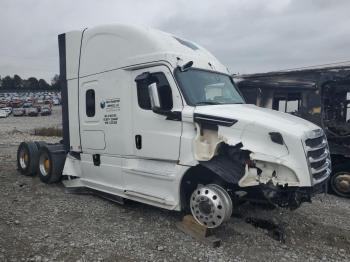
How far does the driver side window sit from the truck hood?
0.52 meters

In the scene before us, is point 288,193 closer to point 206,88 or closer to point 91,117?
point 206,88

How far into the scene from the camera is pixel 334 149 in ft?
26.2

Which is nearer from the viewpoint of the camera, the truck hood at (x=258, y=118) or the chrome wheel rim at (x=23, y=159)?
the truck hood at (x=258, y=118)

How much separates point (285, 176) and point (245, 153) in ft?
2.05

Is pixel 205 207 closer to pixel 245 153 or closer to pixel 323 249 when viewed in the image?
pixel 245 153

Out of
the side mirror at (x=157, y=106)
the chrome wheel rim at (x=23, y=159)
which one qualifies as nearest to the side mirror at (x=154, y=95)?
the side mirror at (x=157, y=106)

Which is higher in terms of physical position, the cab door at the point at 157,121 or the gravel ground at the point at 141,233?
the cab door at the point at 157,121

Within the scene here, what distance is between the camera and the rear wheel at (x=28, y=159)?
9086 mm

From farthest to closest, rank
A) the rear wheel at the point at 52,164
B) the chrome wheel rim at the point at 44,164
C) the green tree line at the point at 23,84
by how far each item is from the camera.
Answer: the green tree line at the point at 23,84, the chrome wheel rim at the point at 44,164, the rear wheel at the point at 52,164

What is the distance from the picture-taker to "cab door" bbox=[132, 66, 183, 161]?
Result: 18.3ft

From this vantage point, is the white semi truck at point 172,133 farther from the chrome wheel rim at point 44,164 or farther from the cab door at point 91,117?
the chrome wheel rim at point 44,164

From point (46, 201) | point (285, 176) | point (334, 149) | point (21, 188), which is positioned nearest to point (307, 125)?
point (285, 176)

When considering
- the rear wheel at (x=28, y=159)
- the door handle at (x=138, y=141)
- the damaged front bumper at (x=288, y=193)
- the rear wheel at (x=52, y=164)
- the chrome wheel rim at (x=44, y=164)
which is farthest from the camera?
the rear wheel at (x=28, y=159)

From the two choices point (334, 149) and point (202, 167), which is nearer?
point (202, 167)
